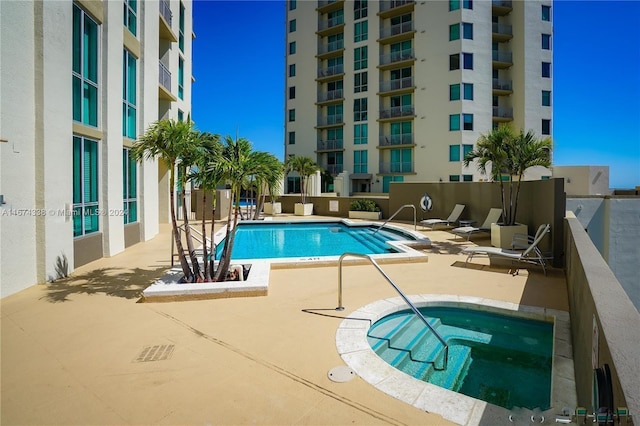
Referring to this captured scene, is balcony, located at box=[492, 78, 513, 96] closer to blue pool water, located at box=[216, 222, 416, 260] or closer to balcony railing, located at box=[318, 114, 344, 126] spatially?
balcony railing, located at box=[318, 114, 344, 126]

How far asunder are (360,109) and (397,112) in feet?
12.4

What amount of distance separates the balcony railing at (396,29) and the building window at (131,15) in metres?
26.7

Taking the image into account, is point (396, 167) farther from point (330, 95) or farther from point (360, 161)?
point (330, 95)

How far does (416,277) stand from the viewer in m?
8.05

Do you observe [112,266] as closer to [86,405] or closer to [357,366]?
[86,405]

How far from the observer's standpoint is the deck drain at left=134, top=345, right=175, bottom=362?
4.20 metres

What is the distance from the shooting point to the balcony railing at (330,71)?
37.3 metres

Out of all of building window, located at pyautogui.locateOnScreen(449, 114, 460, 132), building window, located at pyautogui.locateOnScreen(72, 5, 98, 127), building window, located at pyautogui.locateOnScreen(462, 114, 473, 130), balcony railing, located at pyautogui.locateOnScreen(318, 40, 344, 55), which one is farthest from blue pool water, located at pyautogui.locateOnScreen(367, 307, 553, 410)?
balcony railing, located at pyautogui.locateOnScreen(318, 40, 344, 55)

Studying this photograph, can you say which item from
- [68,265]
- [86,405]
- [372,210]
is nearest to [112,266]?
[68,265]

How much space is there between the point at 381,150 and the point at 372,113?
3644 millimetres

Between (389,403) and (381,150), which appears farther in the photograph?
(381,150)

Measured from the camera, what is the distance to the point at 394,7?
33.8 meters

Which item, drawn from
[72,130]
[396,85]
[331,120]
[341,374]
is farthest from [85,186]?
[331,120]

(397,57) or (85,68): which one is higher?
(397,57)
